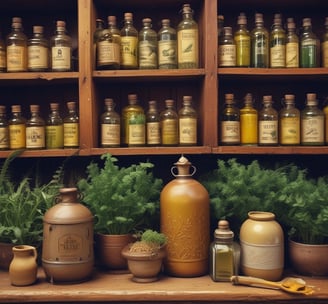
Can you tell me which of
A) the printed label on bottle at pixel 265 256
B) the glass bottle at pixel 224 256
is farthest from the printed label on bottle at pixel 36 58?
the printed label on bottle at pixel 265 256

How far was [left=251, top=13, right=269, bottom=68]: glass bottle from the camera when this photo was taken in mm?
1627

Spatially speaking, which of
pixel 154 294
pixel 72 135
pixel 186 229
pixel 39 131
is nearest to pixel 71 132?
pixel 72 135

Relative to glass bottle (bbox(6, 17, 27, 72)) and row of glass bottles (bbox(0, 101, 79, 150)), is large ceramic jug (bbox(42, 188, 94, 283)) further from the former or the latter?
glass bottle (bbox(6, 17, 27, 72))

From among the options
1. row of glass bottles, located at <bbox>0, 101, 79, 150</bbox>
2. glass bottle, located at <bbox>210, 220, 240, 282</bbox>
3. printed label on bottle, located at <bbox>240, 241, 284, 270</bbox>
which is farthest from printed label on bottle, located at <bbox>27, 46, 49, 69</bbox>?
printed label on bottle, located at <bbox>240, 241, 284, 270</bbox>

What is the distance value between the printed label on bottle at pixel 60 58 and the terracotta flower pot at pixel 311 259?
3.28ft

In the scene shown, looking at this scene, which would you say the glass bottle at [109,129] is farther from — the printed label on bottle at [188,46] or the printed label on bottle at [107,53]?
the printed label on bottle at [188,46]

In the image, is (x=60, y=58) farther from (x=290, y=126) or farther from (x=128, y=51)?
(x=290, y=126)

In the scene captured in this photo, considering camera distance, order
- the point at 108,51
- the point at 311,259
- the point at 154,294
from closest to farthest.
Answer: the point at 154,294, the point at 311,259, the point at 108,51

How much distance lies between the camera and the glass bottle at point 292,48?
5.29 feet

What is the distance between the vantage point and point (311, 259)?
1370 millimetres

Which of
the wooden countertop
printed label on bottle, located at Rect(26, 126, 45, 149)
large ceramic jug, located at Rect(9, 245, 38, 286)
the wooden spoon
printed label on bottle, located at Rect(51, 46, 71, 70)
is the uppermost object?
printed label on bottle, located at Rect(51, 46, 71, 70)

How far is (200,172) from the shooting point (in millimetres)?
1825

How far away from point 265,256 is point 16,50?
1115 mm

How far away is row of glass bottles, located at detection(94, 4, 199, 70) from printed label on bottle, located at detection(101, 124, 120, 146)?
8.4 inches
